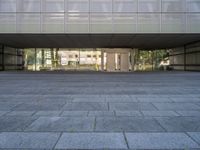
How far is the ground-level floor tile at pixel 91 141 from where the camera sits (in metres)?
4.62

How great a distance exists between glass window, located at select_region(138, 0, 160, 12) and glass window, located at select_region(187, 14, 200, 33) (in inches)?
137

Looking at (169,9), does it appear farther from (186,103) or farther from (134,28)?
(186,103)

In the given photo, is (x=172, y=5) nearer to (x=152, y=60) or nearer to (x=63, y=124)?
(x=152, y=60)

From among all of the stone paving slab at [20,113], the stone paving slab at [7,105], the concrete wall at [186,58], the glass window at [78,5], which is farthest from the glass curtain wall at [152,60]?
the stone paving slab at [20,113]

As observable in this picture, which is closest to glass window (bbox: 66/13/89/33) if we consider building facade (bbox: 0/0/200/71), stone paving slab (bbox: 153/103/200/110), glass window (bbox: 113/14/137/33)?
building facade (bbox: 0/0/200/71)

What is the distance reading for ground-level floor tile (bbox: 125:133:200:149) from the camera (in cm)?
462

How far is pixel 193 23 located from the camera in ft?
87.9

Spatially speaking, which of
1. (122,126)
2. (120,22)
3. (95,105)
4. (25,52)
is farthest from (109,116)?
(25,52)

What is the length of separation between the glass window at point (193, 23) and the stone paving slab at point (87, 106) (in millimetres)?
21025

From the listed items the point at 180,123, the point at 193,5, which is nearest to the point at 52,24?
the point at 193,5

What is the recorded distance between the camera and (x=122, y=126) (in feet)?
19.7

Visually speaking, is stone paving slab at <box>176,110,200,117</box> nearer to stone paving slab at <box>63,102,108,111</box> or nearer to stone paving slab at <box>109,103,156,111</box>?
stone paving slab at <box>109,103,156,111</box>

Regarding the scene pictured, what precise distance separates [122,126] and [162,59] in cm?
4716

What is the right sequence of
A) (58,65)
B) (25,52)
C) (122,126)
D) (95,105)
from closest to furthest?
1. (122,126)
2. (95,105)
3. (58,65)
4. (25,52)
